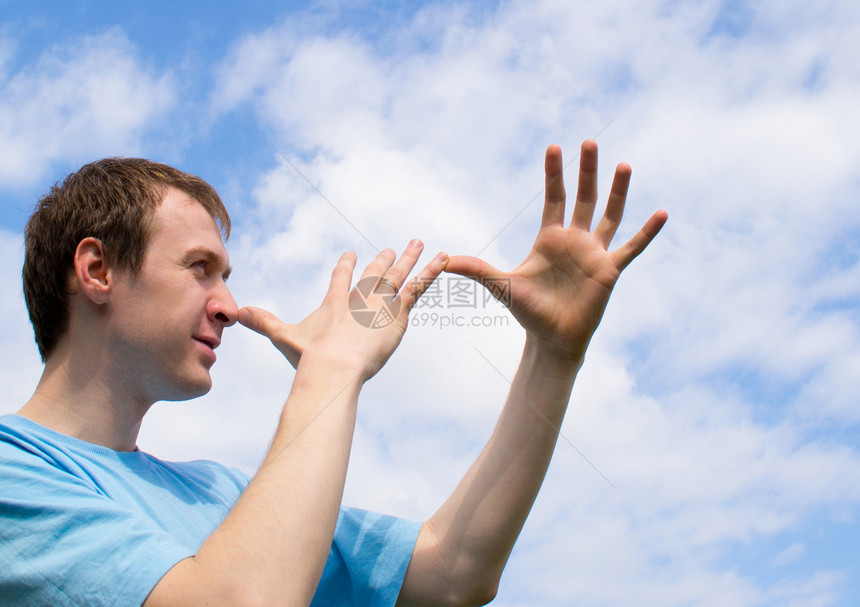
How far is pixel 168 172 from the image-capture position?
110 inches

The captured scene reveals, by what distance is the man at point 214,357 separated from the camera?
77.0 inches

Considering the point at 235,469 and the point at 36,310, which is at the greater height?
the point at 36,310

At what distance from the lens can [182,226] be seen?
8.35ft

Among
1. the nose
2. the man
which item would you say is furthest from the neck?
the nose

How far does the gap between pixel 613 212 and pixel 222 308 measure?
1.47 m

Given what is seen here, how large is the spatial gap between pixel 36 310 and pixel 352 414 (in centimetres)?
157

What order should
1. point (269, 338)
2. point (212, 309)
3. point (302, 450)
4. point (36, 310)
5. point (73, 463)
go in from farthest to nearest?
1. point (36, 310)
2. point (212, 309)
3. point (269, 338)
4. point (73, 463)
5. point (302, 450)

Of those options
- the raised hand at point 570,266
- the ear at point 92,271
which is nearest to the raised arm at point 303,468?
the raised hand at point 570,266

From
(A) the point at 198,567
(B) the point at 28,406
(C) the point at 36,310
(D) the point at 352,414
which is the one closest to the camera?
(A) the point at 198,567

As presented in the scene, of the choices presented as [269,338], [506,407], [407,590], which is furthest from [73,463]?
[506,407]

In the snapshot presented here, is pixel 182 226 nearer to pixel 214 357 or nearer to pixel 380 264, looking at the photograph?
pixel 214 357

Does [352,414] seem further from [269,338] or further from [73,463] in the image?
[73,463]

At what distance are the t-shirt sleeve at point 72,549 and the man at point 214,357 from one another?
0.15 feet

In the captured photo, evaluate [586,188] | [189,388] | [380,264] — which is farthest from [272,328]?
[586,188]
